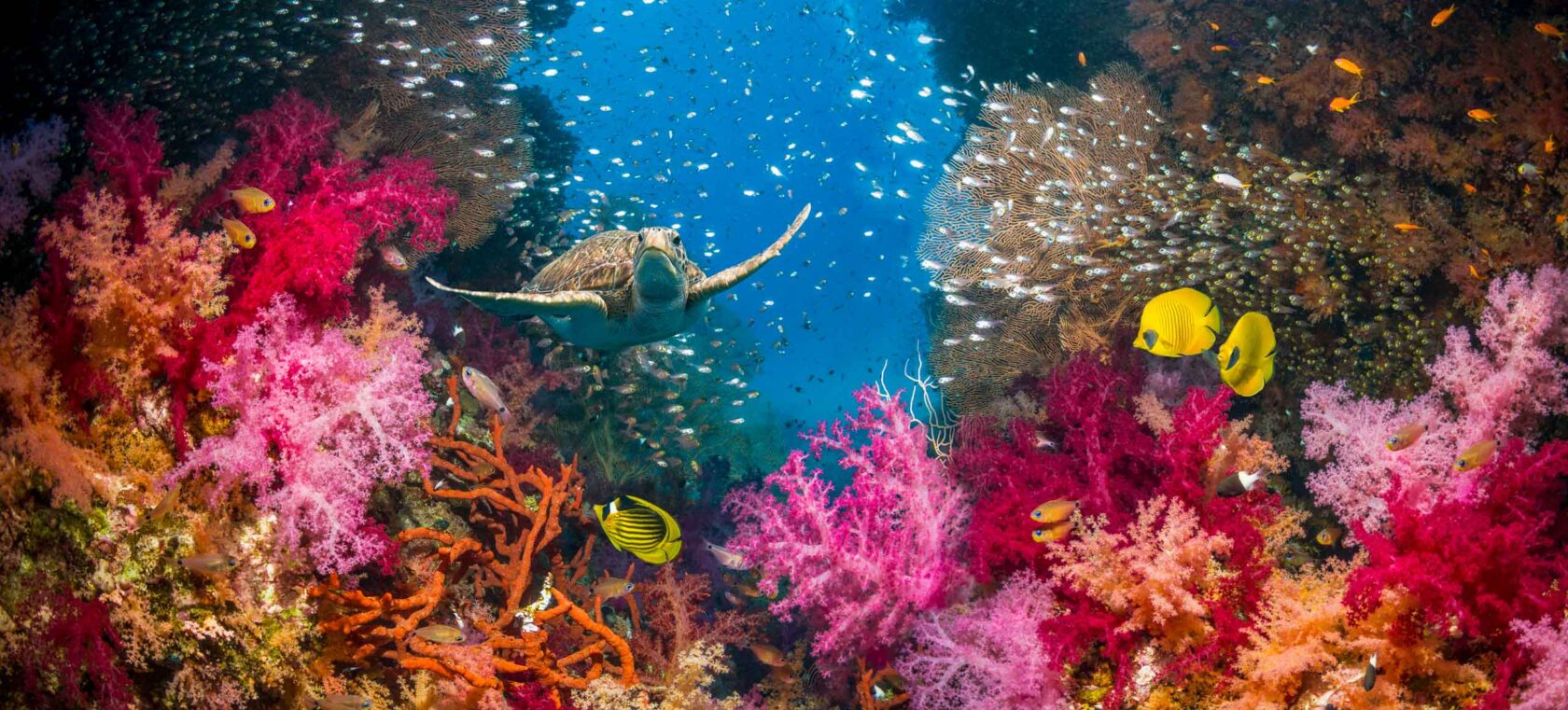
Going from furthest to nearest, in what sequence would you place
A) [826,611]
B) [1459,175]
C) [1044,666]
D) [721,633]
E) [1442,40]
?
[1442,40] < [1459,175] < [721,633] < [826,611] < [1044,666]

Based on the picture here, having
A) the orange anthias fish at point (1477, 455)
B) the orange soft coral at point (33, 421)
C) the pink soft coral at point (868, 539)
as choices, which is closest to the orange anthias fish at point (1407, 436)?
the orange anthias fish at point (1477, 455)

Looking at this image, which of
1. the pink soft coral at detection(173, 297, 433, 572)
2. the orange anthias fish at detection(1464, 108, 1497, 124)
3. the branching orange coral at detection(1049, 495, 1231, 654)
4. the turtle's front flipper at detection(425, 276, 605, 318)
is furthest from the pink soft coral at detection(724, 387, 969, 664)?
the orange anthias fish at detection(1464, 108, 1497, 124)

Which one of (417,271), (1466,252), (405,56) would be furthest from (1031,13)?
(417,271)

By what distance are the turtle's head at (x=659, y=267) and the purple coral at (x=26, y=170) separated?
330 centimetres

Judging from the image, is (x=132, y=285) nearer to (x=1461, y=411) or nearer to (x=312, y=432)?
(x=312, y=432)

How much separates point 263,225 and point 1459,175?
920cm

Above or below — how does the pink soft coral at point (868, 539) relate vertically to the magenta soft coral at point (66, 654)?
below

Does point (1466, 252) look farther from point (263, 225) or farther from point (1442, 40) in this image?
point (263, 225)

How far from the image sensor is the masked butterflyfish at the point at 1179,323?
12.5ft

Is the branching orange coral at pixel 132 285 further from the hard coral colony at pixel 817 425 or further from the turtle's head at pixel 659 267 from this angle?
the turtle's head at pixel 659 267

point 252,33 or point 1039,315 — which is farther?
point 1039,315

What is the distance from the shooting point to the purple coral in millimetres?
3416

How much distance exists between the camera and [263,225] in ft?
12.1

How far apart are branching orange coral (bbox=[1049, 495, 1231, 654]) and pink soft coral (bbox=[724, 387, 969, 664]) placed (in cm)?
109
